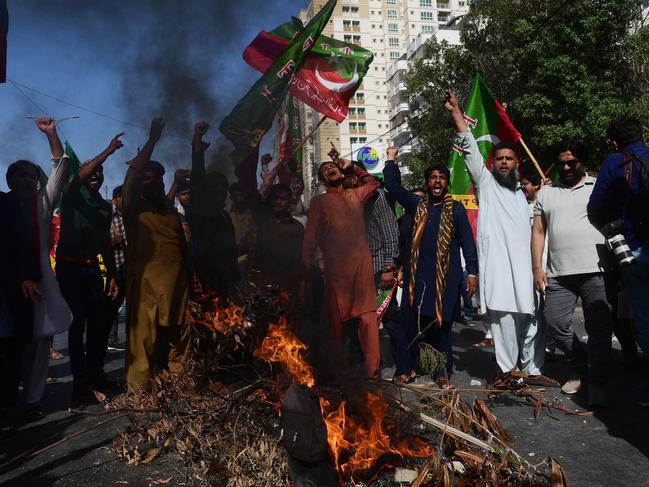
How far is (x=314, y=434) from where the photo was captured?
2.62m

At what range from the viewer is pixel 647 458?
10.0ft

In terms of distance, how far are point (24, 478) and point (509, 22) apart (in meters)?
19.3

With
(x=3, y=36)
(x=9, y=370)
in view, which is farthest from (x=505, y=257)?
(x=3, y=36)

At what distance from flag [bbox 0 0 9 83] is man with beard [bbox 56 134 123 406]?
94 cm

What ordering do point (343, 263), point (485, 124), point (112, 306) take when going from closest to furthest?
point (343, 263)
point (112, 306)
point (485, 124)

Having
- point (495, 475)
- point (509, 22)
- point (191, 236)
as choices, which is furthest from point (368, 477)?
point (509, 22)

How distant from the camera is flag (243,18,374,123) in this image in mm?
6078

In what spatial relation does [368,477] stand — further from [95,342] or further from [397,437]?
[95,342]

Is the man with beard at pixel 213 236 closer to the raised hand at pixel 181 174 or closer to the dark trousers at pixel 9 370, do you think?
the raised hand at pixel 181 174

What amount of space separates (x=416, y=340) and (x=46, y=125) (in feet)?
11.6

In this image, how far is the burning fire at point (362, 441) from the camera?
2734 millimetres

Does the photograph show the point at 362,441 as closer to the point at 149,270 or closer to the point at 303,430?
the point at 303,430

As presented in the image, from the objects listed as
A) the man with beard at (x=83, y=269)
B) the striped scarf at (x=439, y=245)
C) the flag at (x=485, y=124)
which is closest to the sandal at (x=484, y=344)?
the flag at (x=485, y=124)

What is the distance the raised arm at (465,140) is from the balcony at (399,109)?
57284mm
